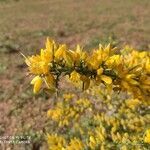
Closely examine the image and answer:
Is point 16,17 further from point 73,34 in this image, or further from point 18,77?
point 18,77

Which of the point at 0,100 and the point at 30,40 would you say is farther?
the point at 30,40

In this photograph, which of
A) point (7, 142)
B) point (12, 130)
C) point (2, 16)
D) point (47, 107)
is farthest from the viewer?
point (2, 16)

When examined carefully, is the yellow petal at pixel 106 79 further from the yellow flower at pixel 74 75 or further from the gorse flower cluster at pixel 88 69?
the yellow flower at pixel 74 75

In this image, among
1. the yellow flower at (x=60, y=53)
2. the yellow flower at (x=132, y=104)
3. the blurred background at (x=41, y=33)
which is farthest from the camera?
the blurred background at (x=41, y=33)

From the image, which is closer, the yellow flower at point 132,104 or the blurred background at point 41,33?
the yellow flower at point 132,104

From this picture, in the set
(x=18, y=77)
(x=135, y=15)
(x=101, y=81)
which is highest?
(x=101, y=81)

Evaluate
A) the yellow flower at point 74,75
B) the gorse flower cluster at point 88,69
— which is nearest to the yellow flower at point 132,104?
the gorse flower cluster at point 88,69

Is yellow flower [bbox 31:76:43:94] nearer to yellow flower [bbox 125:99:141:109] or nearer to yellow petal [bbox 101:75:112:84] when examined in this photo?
yellow petal [bbox 101:75:112:84]

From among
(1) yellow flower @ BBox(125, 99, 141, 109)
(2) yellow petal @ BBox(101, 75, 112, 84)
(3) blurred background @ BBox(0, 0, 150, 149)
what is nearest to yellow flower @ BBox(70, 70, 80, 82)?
(2) yellow petal @ BBox(101, 75, 112, 84)

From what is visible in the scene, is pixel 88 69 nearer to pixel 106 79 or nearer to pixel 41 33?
pixel 106 79

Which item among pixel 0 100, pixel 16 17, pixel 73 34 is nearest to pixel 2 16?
pixel 16 17
